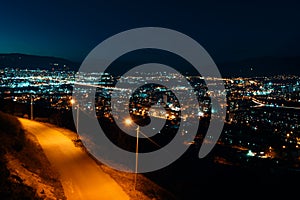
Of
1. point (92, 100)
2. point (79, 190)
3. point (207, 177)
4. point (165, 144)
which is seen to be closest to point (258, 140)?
point (165, 144)

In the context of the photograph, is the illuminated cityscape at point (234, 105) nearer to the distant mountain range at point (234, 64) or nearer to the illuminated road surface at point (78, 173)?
the distant mountain range at point (234, 64)

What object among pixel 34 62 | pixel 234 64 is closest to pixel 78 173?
pixel 234 64

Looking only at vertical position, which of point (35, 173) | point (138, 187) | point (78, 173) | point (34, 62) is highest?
point (34, 62)

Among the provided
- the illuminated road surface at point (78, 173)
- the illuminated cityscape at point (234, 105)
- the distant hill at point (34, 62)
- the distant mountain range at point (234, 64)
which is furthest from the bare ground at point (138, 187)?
the distant hill at point (34, 62)

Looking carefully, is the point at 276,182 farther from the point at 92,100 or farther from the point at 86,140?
the point at 92,100

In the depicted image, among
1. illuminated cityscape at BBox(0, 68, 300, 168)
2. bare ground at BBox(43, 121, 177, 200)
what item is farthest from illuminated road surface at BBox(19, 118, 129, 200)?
illuminated cityscape at BBox(0, 68, 300, 168)

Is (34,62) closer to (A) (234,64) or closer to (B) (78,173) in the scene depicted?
(A) (234,64)

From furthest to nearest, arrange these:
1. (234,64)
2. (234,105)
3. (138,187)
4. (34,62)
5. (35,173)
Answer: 1. (34,62)
2. (234,64)
3. (234,105)
4. (138,187)
5. (35,173)
